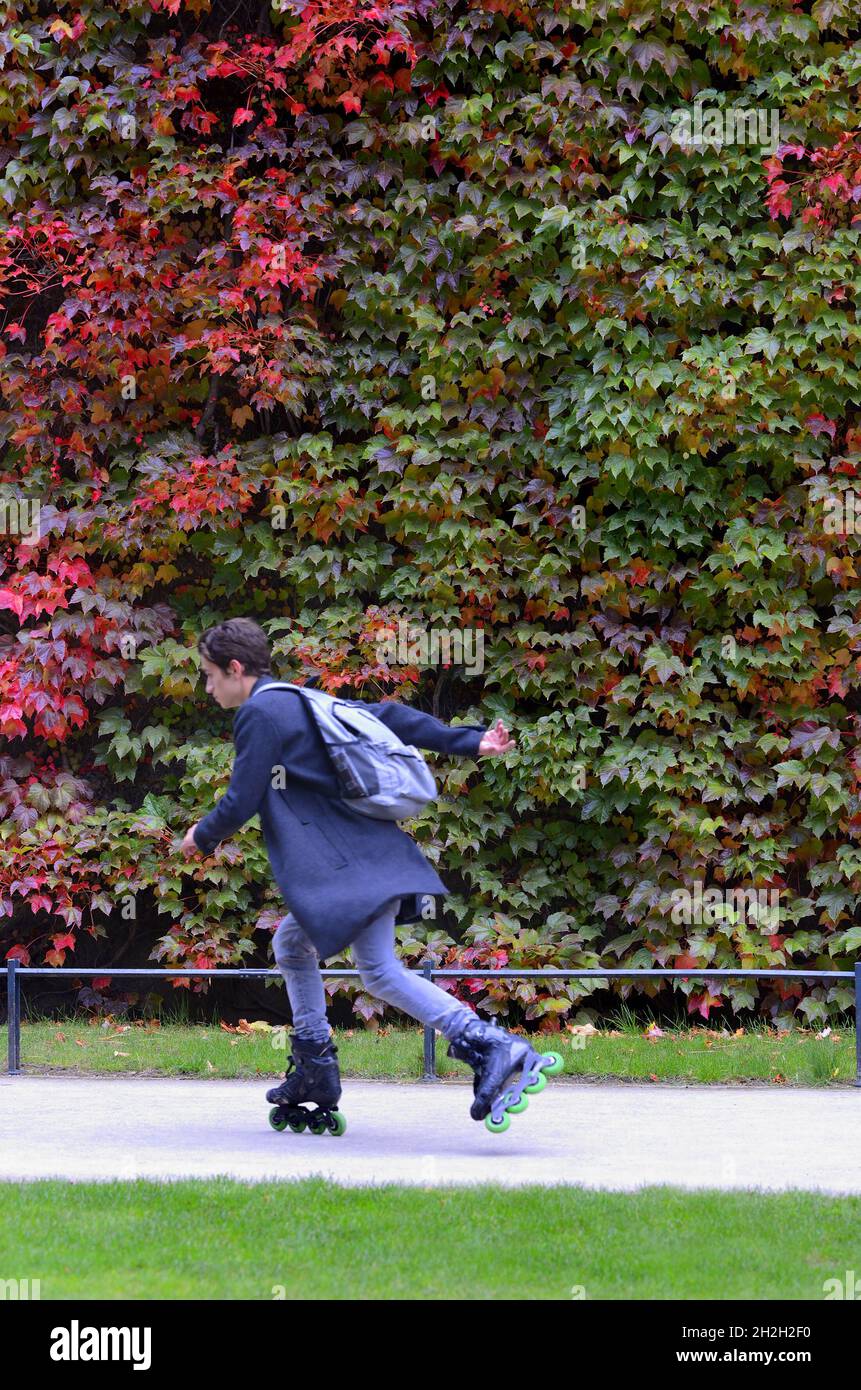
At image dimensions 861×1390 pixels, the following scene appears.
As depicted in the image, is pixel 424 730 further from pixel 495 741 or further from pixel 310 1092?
pixel 310 1092

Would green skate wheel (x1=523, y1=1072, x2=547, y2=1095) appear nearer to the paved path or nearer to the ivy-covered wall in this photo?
the paved path

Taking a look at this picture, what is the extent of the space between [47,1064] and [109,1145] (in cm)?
223

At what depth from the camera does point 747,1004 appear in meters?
9.26

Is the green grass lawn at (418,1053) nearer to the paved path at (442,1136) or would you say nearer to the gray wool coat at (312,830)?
the paved path at (442,1136)

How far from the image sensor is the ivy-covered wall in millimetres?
9305

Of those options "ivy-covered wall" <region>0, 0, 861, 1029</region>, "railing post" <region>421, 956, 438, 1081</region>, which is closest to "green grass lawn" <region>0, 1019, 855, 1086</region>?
"railing post" <region>421, 956, 438, 1081</region>

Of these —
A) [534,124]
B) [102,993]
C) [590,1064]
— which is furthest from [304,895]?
[534,124]

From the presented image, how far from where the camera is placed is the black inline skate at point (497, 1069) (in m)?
5.56

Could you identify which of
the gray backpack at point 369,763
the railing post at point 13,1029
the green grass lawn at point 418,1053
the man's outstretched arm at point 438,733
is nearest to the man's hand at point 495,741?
the man's outstretched arm at point 438,733

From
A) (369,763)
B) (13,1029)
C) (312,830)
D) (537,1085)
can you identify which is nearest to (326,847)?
(312,830)

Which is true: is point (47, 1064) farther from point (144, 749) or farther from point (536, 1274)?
point (536, 1274)

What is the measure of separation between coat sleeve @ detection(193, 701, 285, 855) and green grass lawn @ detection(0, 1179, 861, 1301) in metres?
1.21

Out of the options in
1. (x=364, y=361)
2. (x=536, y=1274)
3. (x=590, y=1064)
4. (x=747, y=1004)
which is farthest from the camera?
(x=364, y=361)

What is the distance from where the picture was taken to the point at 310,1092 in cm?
604
